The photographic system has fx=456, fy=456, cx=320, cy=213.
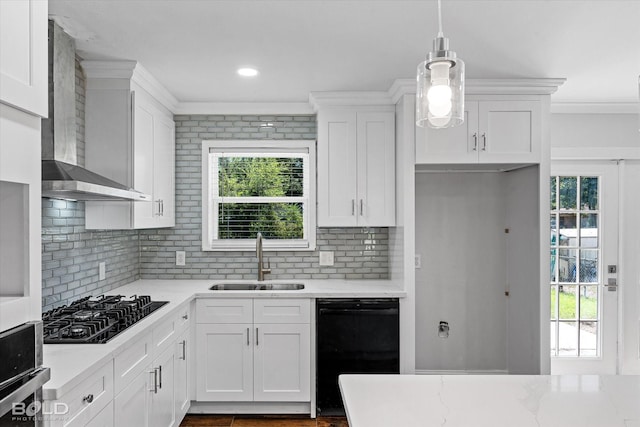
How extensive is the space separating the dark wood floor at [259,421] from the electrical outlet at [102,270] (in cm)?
121

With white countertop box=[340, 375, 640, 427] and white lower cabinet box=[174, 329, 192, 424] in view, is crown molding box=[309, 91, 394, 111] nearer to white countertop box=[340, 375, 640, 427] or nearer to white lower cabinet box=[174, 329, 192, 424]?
white lower cabinet box=[174, 329, 192, 424]

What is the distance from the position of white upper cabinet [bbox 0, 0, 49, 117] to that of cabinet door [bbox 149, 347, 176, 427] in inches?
73.9

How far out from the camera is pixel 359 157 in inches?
146

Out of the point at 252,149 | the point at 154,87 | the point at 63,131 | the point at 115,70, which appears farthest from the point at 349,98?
the point at 63,131

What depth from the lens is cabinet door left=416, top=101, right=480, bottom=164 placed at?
3.37 metres

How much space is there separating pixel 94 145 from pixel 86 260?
0.76 metres

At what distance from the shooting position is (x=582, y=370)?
4148 mm

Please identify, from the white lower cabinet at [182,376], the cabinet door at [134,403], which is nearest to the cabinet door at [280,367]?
the white lower cabinet at [182,376]

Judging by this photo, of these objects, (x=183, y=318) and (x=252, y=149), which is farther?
(x=252, y=149)

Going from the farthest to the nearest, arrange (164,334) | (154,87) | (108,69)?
(154,87), (108,69), (164,334)

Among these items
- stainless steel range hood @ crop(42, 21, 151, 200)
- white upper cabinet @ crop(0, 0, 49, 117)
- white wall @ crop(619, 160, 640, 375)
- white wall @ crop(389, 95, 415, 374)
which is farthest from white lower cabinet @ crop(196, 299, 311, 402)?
white wall @ crop(619, 160, 640, 375)

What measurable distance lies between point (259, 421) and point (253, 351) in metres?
0.52

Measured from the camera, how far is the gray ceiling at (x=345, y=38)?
7.18ft

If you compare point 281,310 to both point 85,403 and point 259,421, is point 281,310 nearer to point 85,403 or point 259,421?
point 259,421
